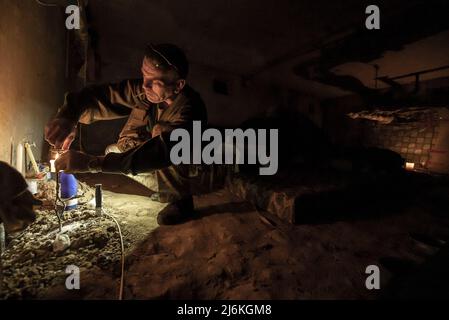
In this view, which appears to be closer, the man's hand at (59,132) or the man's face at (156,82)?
the man's hand at (59,132)

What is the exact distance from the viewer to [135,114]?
2834 mm

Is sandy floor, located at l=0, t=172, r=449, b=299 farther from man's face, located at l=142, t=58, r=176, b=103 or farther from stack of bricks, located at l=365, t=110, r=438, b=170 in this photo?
stack of bricks, located at l=365, t=110, r=438, b=170

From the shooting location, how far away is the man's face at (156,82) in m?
2.31

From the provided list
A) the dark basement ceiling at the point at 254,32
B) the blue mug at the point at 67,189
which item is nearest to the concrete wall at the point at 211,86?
the dark basement ceiling at the point at 254,32

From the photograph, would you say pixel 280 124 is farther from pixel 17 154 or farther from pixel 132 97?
pixel 17 154

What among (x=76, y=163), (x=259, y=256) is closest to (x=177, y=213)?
(x=259, y=256)

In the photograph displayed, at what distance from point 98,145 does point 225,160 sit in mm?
3786

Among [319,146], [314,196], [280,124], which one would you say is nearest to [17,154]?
[314,196]

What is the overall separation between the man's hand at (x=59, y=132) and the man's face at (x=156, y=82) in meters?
0.84

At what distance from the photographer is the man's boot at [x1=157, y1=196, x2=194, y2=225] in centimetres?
242

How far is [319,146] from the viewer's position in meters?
→ 4.96

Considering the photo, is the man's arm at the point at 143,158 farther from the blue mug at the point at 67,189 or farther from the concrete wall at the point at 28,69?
the concrete wall at the point at 28,69

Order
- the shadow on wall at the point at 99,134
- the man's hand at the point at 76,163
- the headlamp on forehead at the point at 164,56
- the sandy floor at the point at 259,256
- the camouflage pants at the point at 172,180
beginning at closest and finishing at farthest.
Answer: the sandy floor at the point at 259,256 < the man's hand at the point at 76,163 < the headlamp on forehead at the point at 164,56 < the camouflage pants at the point at 172,180 < the shadow on wall at the point at 99,134

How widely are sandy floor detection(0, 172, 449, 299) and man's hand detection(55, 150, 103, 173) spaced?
0.75 meters
